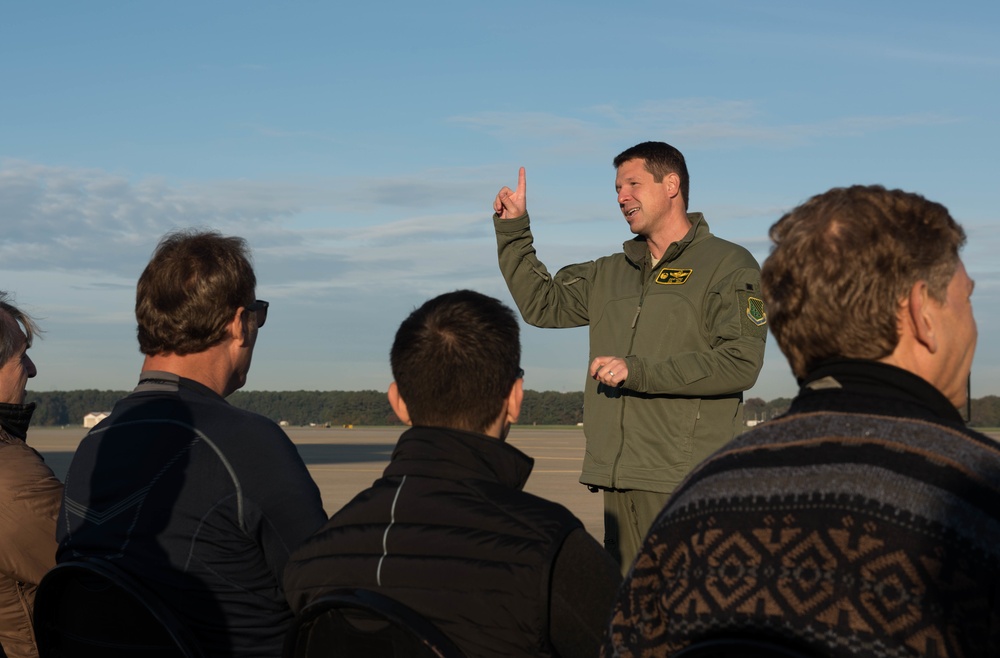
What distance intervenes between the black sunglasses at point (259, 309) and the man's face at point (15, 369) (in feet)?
3.91

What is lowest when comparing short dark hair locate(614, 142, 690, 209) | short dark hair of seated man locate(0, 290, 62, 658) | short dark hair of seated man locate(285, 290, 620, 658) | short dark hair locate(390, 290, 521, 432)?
short dark hair of seated man locate(0, 290, 62, 658)

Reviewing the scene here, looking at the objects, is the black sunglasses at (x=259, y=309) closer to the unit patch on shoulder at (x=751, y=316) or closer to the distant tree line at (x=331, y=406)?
the unit patch on shoulder at (x=751, y=316)

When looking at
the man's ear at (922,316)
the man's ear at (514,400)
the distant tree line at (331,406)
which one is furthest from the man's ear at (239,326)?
the distant tree line at (331,406)

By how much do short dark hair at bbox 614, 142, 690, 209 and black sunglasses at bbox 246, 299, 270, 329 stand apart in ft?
6.66

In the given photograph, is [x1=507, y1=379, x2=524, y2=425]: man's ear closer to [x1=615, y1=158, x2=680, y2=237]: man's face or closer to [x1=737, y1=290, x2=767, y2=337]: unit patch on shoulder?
[x1=737, y1=290, x2=767, y2=337]: unit patch on shoulder

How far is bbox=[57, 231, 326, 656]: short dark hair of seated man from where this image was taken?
2645 millimetres

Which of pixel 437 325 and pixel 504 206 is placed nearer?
pixel 437 325

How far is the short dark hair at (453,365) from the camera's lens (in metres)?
2.31

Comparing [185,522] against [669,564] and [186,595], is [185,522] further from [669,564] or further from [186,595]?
[669,564]

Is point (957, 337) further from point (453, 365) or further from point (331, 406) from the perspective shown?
point (331, 406)

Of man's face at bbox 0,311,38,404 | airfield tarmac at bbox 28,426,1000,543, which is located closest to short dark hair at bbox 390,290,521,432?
man's face at bbox 0,311,38,404

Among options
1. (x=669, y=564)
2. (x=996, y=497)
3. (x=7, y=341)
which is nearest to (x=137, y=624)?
(x=669, y=564)

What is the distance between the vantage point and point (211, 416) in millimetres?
2768

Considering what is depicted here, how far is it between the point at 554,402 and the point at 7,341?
73.6 metres
